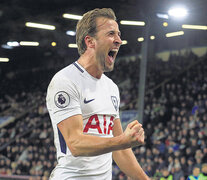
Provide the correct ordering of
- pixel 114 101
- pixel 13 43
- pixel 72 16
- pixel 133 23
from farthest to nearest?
pixel 13 43 → pixel 133 23 → pixel 72 16 → pixel 114 101

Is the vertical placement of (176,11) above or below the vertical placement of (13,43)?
below

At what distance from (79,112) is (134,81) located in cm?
2033

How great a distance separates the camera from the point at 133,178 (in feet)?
9.94

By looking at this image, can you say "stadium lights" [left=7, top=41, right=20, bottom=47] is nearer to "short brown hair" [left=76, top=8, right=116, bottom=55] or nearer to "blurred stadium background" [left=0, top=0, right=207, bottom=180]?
"blurred stadium background" [left=0, top=0, right=207, bottom=180]

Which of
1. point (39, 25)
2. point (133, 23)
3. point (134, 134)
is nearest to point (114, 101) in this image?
point (134, 134)

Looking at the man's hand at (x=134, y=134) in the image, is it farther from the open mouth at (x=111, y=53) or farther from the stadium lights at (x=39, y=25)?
the stadium lights at (x=39, y=25)

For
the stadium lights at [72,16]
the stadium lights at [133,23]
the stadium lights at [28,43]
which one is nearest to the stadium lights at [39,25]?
the stadium lights at [72,16]

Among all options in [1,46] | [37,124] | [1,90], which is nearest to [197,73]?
[37,124]

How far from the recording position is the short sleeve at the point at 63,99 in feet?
8.28

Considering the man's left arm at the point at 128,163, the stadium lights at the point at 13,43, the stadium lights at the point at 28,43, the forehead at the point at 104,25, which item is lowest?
the man's left arm at the point at 128,163

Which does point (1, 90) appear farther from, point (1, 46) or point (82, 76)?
point (82, 76)

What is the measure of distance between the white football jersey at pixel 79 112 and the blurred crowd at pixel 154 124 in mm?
7011

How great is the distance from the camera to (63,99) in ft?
8.36

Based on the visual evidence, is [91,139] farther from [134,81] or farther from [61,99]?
[134,81]
